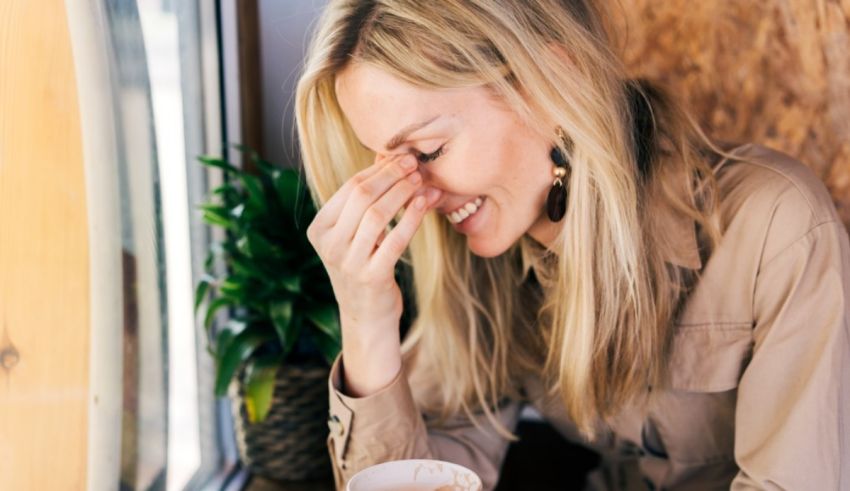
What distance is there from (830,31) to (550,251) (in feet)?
1.87

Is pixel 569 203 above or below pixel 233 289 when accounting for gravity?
above

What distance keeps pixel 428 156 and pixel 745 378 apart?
44 centimetres

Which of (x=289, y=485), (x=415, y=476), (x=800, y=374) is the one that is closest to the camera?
(x=415, y=476)

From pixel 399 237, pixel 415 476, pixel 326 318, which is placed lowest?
pixel 326 318

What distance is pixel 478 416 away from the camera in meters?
1.24

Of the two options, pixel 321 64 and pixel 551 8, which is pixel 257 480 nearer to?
pixel 321 64

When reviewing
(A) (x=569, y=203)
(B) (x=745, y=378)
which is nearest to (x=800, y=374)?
(B) (x=745, y=378)

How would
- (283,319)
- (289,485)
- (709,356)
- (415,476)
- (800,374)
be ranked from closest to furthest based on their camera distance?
(415,476) < (800,374) < (709,356) < (283,319) < (289,485)

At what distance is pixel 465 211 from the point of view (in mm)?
1042

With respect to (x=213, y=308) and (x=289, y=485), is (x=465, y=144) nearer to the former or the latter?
(x=213, y=308)

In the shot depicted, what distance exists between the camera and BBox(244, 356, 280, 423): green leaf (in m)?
1.27

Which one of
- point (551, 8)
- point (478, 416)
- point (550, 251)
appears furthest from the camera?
point (478, 416)

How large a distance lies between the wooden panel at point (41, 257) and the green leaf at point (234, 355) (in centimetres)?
34

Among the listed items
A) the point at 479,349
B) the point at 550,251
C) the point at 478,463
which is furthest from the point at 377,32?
the point at 478,463
